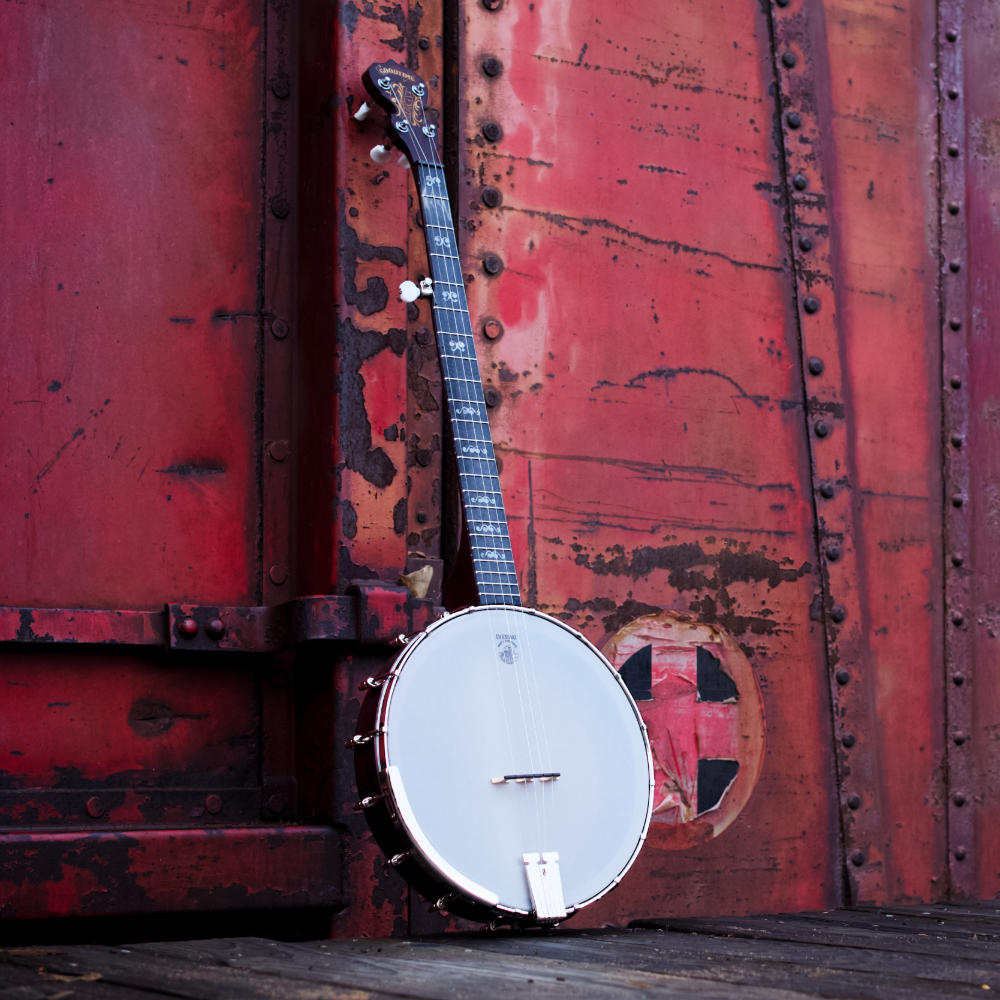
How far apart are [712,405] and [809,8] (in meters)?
0.89

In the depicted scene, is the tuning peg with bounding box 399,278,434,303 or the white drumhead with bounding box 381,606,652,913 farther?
the tuning peg with bounding box 399,278,434,303

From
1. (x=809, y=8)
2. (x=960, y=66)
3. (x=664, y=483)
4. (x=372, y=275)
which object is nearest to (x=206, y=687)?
(x=372, y=275)

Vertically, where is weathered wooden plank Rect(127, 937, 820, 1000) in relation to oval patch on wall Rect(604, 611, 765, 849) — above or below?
below

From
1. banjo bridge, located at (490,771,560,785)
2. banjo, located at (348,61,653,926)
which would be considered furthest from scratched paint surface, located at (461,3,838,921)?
banjo bridge, located at (490,771,560,785)

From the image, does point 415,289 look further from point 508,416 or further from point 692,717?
point 692,717

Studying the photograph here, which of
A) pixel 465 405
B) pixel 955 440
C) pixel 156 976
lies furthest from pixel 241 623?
pixel 955 440

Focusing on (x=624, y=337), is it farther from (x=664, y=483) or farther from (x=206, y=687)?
(x=206, y=687)

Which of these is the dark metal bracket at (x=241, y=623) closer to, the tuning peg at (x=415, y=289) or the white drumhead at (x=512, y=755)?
the white drumhead at (x=512, y=755)

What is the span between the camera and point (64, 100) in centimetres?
226

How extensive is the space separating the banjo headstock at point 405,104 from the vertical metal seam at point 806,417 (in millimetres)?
825

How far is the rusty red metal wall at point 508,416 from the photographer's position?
7.18ft

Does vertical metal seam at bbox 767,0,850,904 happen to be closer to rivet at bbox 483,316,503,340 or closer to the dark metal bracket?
rivet at bbox 483,316,503,340

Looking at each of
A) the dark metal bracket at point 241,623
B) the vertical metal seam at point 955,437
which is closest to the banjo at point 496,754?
the dark metal bracket at point 241,623

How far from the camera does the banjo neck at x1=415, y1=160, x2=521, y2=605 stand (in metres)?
2.06
